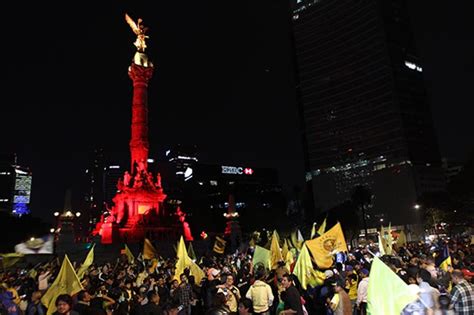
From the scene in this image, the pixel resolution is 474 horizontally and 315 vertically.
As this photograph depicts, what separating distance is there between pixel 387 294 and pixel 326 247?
9514 mm

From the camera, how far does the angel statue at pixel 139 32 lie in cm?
7094

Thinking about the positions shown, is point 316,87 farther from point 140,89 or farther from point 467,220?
point 467,220

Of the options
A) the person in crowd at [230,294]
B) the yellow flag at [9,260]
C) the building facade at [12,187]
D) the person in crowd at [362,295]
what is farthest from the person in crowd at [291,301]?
the building facade at [12,187]

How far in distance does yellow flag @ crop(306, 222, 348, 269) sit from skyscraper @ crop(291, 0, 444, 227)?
9438 cm

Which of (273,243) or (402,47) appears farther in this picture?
(402,47)

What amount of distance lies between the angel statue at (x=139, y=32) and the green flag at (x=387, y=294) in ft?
232

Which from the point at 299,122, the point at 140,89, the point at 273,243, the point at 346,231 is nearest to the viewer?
the point at 273,243

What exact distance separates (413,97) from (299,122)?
39168mm

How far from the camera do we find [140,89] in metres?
68.2

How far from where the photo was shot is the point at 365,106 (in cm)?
11638

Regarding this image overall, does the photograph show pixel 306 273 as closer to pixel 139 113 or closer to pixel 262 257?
pixel 262 257

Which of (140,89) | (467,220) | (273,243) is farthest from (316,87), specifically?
(273,243)

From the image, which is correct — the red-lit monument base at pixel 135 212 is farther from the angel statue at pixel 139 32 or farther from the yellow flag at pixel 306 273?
the yellow flag at pixel 306 273

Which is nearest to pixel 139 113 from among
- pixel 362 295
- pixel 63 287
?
pixel 63 287
